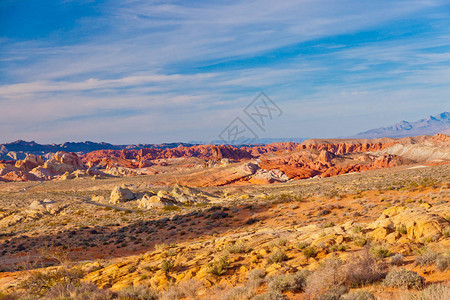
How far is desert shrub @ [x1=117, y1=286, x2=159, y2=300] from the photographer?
24.5ft

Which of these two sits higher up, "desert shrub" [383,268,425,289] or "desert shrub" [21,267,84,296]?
"desert shrub" [383,268,425,289]

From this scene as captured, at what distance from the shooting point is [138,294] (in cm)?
769

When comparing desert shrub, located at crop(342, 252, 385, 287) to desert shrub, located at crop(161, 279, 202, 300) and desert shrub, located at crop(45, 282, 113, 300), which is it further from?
desert shrub, located at crop(45, 282, 113, 300)

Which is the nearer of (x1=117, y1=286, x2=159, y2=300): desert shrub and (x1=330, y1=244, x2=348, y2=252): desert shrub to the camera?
(x1=117, y1=286, x2=159, y2=300): desert shrub

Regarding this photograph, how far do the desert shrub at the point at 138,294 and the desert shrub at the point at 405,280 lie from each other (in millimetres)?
5382

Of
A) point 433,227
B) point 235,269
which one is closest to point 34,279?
point 235,269

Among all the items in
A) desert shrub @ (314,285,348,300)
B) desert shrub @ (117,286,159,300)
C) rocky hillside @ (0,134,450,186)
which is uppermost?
desert shrub @ (314,285,348,300)

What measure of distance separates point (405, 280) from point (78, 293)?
25.6ft

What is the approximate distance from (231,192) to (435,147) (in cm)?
7875

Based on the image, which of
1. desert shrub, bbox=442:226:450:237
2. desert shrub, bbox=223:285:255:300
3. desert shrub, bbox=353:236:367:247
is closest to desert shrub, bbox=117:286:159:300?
desert shrub, bbox=223:285:255:300

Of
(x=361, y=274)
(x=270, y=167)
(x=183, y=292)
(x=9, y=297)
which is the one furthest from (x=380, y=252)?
(x=270, y=167)

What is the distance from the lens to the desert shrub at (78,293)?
297 inches

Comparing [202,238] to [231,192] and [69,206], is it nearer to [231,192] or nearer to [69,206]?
[69,206]

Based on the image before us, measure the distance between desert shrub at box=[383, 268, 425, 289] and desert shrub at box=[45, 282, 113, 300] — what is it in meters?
6.63
